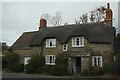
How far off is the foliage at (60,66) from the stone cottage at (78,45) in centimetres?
87

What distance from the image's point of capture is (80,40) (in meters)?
30.4

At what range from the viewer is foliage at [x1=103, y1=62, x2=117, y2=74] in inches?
1045

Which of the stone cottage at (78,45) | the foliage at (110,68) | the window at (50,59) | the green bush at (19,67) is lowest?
the green bush at (19,67)

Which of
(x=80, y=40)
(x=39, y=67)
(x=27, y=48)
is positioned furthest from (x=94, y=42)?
(x=27, y=48)

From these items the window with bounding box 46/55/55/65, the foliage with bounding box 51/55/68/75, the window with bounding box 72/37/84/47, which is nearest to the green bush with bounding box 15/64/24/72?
the window with bounding box 46/55/55/65

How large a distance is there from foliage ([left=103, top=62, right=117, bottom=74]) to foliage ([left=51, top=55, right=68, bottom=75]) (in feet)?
19.3

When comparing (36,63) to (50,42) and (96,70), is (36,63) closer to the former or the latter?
(50,42)

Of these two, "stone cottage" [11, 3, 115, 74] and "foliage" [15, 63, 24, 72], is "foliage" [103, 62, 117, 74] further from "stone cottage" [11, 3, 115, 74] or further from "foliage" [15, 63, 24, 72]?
"foliage" [15, 63, 24, 72]

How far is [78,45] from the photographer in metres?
30.6

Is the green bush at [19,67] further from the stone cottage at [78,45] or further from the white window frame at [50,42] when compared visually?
the white window frame at [50,42]

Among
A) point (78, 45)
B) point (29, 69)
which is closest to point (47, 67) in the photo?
point (29, 69)

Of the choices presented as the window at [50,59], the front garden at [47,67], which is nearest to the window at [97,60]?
the front garden at [47,67]

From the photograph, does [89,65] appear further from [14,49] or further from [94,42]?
[14,49]

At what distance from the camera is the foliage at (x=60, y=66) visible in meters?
28.9
